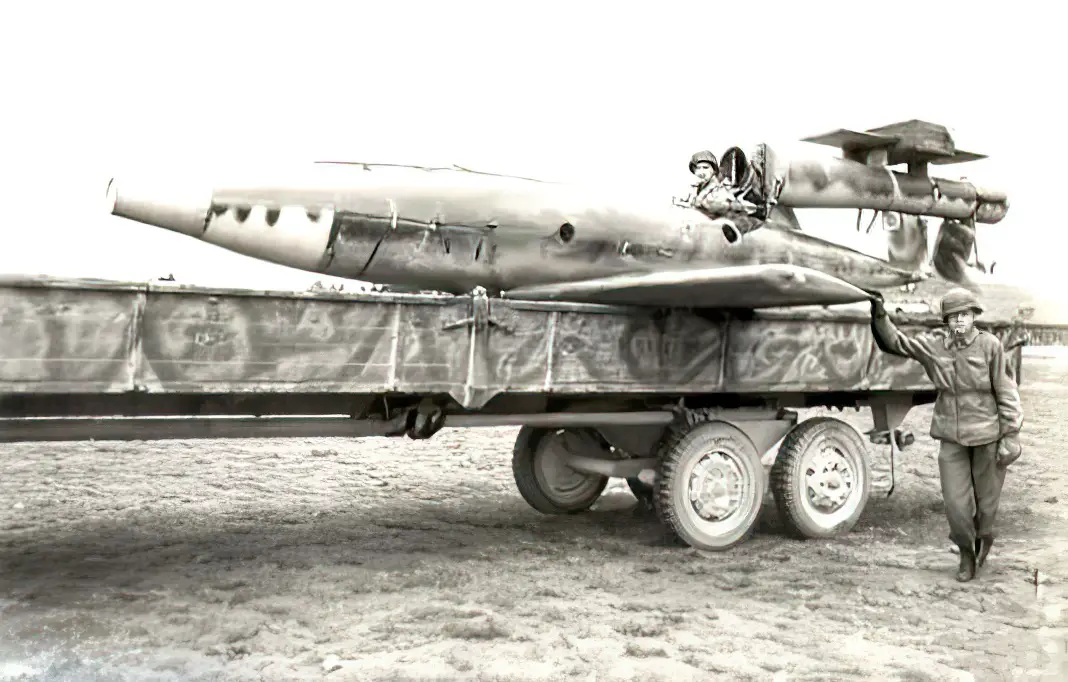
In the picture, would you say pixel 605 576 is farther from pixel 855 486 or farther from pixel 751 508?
pixel 855 486

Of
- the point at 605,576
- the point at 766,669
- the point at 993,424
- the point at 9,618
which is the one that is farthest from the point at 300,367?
the point at 993,424

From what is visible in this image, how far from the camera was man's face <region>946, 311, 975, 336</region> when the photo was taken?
5652 mm

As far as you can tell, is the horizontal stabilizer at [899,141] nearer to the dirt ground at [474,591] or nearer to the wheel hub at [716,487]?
the wheel hub at [716,487]

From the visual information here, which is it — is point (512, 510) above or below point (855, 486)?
below

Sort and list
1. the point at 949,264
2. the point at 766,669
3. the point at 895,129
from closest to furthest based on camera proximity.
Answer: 1. the point at 766,669
2. the point at 895,129
3. the point at 949,264

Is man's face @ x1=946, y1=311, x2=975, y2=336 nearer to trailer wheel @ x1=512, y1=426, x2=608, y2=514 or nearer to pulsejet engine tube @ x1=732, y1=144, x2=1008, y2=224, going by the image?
pulsejet engine tube @ x1=732, y1=144, x2=1008, y2=224

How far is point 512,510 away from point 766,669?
3784mm

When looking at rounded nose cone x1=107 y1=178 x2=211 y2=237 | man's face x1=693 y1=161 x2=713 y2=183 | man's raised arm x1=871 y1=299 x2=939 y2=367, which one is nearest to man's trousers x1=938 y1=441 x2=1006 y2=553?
man's raised arm x1=871 y1=299 x2=939 y2=367

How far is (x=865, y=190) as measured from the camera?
735 centimetres

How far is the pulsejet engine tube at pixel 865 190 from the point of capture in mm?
6832

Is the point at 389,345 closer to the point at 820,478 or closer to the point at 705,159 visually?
the point at 705,159

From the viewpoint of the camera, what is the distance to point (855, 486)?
275 inches

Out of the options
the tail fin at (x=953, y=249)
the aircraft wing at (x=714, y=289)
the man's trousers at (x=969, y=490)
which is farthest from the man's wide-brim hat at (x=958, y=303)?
the tail fin at (x=953, y=249)

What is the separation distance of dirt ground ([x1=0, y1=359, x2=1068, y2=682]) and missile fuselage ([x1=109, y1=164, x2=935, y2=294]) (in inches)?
71.0
